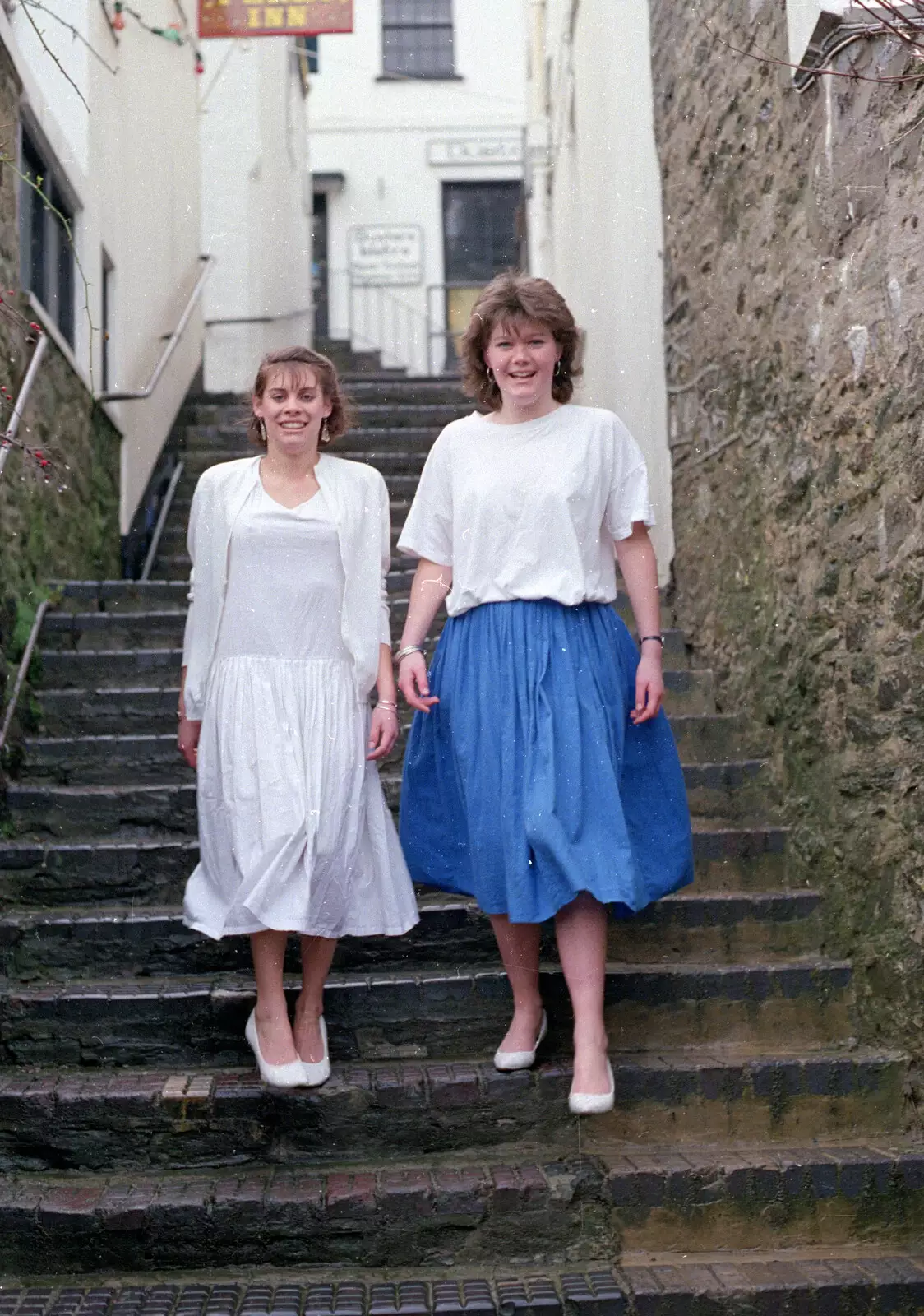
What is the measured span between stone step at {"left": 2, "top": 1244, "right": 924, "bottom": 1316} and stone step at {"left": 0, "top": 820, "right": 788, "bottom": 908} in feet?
4.00

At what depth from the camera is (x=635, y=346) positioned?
246 inches

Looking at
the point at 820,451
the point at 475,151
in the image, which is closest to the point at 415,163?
the point at 475,151

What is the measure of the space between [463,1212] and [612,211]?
4.96 metres

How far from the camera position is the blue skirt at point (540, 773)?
2857 mm

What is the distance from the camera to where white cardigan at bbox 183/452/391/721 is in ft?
10.2

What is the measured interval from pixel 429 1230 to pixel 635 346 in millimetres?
4265

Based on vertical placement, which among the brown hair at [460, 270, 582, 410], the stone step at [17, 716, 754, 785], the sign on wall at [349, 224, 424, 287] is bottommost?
the stone step at [17, 716, 754, 785]

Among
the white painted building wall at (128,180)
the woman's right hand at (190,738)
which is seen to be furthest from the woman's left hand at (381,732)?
the white painted building wall at (128,180)

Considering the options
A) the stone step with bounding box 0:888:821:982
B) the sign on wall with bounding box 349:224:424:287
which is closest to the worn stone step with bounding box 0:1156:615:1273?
the stone step with bounding box 0:888:821:982

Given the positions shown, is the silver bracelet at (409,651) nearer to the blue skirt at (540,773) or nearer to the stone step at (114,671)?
the blue skirt at (540,773)

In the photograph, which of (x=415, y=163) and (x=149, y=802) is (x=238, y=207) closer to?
(x=415, y=163)

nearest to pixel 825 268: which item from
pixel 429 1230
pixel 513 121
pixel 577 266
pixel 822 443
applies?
pixel 822 443

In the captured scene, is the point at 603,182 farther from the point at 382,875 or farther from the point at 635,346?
the point at 382,875

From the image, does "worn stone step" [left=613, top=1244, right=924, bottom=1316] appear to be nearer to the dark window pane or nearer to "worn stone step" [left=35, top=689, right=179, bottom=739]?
"worn stone step" [left=35, top=689, right=179, bottom=739]
